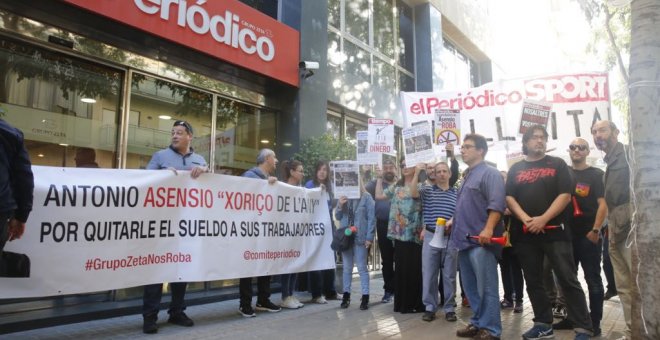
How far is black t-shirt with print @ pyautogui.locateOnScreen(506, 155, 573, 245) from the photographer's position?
15.0 feet

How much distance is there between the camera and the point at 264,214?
6066 millimetres

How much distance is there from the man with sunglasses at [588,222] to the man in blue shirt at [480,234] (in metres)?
0.98

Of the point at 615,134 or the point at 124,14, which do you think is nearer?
the point at 615,134

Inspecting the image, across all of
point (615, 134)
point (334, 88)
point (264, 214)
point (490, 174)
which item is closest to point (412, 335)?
point (490, 174)

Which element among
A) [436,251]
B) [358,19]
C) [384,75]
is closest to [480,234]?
[436,251]

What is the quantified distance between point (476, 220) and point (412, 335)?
1372 millimetres

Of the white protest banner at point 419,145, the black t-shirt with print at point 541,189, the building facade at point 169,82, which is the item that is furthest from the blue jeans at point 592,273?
the building facade at point 169,82

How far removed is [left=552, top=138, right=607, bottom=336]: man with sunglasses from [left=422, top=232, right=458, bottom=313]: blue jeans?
120cm

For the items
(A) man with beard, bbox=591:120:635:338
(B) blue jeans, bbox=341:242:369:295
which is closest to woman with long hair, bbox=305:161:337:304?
(B) blue jeans, bbox=341:242:369:295

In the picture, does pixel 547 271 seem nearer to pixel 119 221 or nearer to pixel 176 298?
pixel 176 298

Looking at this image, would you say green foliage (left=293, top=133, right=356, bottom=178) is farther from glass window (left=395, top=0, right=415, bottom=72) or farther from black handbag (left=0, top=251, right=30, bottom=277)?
glass window (left=395, top=0, right=415, bottom=72)

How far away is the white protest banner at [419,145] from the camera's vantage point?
236 inches

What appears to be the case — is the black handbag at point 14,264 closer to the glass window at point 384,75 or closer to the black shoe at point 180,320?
the black shoe at point 180,320

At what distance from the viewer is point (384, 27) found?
1322 centimetres
